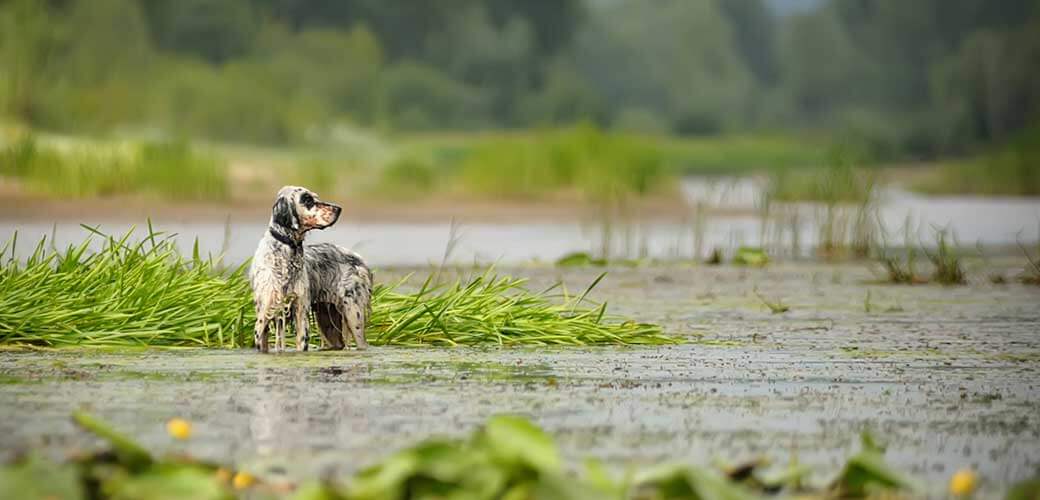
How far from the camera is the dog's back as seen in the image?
752 cm

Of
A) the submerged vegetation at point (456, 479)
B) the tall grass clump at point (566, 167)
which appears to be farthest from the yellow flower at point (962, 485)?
the tall grass clump at point (566, 167)

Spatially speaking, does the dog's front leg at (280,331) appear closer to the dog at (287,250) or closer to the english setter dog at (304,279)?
the english setter dog at (304,279)

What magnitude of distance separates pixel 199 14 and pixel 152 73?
893cm

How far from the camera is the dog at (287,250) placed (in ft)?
23.6

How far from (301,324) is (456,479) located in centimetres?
340

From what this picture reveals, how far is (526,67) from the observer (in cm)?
5581

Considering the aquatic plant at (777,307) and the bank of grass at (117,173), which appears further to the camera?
the bank of grass at (117,173)

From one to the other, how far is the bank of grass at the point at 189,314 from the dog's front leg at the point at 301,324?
506 millimetres

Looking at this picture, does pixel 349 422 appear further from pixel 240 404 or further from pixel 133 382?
pixel 133 382

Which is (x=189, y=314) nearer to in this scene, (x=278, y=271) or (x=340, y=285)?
(x=340, y=285)

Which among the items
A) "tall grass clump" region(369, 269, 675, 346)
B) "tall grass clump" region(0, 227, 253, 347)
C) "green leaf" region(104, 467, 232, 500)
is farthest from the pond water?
"green leaf" region(104, 467, 232, 500)

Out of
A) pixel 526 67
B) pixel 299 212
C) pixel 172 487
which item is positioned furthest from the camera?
pixel 526 67

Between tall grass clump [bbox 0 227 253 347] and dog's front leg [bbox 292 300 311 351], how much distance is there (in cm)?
48

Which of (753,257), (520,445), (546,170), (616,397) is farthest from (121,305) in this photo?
(546,170)
